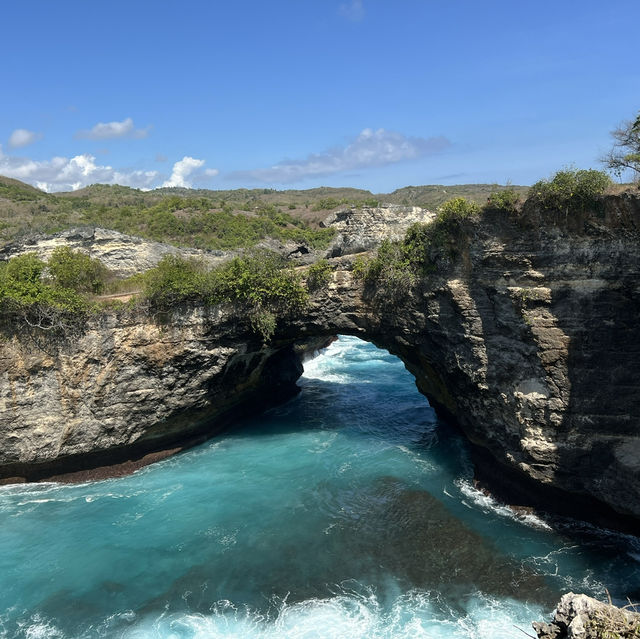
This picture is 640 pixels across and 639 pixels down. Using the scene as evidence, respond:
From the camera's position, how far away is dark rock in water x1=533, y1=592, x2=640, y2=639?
6879mm

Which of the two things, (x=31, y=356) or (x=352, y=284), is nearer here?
(x=31, y=356)

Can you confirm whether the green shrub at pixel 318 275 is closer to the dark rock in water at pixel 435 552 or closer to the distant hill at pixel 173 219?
the dark rock in water at pixel 435 552

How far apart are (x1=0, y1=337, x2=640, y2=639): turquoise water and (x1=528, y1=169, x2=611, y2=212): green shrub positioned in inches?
412

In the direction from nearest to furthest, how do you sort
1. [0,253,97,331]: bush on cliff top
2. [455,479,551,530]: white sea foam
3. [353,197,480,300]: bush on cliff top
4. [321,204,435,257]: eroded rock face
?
[455,479,551,530]: white sea foam → [353,197,480,300]: bush on cliff top → [0,253,97,331]: bush on cliff top → [321,204,435,257]: eroded rock face

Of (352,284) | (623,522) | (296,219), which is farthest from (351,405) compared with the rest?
(296,219)

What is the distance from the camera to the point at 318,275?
20.0 metres

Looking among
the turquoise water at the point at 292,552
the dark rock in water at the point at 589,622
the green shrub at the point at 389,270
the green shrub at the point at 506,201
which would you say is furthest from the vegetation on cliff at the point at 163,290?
the dark rock in water at the point at 589,622

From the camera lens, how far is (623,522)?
14633 mm

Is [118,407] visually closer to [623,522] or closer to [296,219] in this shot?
[623,522]

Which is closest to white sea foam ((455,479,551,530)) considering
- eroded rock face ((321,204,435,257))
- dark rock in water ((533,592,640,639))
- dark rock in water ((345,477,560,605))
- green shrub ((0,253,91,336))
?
dark rock in water ((345,477,560,605))

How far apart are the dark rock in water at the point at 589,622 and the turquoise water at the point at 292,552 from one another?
172 inches

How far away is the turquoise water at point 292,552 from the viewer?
1206 cm

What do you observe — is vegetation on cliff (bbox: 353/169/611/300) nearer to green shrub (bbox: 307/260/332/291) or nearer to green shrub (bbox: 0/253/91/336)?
green shrub (bbox: 307/260/332/291)

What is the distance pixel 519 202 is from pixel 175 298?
13.6 metres
